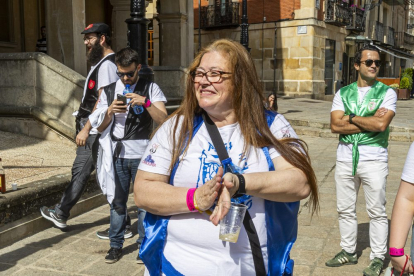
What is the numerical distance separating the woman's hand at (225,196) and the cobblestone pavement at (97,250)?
2481 millimetres

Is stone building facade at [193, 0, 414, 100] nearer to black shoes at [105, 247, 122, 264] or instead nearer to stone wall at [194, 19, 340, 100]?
stone wall at [194, 19, 340, 100]

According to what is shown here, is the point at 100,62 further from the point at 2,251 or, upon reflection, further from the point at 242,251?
the point at 242,251

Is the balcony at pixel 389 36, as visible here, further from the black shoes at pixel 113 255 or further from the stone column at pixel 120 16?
the black shoes at pixel 113 255

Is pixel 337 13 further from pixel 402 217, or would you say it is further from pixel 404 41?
pixel 402 217

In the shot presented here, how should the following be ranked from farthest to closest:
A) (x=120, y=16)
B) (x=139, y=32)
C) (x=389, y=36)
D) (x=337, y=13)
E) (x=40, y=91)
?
1. (x=389, y=36)
2. (x=337, y=13)
3. (x=120, y=16)
4. (x=40, y=91)
5. (x=139, y=32)

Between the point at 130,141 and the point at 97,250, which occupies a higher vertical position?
the point at 130,141

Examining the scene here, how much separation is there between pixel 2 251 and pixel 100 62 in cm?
207

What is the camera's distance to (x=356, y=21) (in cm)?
3073

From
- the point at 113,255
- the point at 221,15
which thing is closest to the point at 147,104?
the point at 113,255

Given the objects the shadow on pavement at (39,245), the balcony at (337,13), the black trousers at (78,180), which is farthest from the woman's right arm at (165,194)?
the balcony at (337,13)

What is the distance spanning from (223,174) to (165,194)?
0.27m

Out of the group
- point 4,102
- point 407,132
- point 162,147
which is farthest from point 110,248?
point 407,132

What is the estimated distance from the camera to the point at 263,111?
235 cm

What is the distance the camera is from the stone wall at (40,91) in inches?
312
